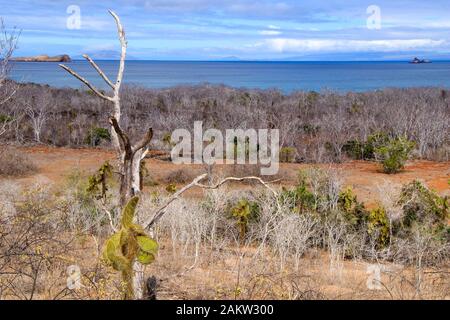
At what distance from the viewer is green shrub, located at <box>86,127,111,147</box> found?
27.7 metres

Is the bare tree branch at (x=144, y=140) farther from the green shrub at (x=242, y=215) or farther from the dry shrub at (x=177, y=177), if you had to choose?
the dry shrub at (x=177, y=177)

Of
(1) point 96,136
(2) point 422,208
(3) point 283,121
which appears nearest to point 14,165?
(1) point 96,136

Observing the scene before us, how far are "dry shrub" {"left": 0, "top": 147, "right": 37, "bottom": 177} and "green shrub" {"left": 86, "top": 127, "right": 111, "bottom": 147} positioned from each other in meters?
6.99

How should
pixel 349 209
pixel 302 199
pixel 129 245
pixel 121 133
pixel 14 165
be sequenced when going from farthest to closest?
pixel 14 165 < pixel 302 199 < pixel 349 209 < pixel 121 133 < pixel 129 245

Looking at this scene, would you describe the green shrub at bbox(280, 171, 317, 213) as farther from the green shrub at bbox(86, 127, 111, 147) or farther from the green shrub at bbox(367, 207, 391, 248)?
the green shrub at bbox(86, 127, 111, 147)

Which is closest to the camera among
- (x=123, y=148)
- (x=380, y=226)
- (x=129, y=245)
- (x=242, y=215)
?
(x=129, y=245)

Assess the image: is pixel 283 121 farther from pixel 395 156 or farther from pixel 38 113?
pixel 38 113

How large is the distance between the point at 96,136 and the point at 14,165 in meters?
8.19

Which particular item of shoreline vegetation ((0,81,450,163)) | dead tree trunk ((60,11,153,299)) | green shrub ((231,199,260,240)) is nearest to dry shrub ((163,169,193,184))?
shoreline vegetation ((0,81,450,163))

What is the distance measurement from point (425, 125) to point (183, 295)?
862 inches

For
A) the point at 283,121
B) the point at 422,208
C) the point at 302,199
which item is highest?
the point at 283,121

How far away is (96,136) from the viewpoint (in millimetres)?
27891

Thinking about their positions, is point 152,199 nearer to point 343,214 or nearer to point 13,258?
point 343,214

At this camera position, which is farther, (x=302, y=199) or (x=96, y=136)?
(x=96, y=136)
